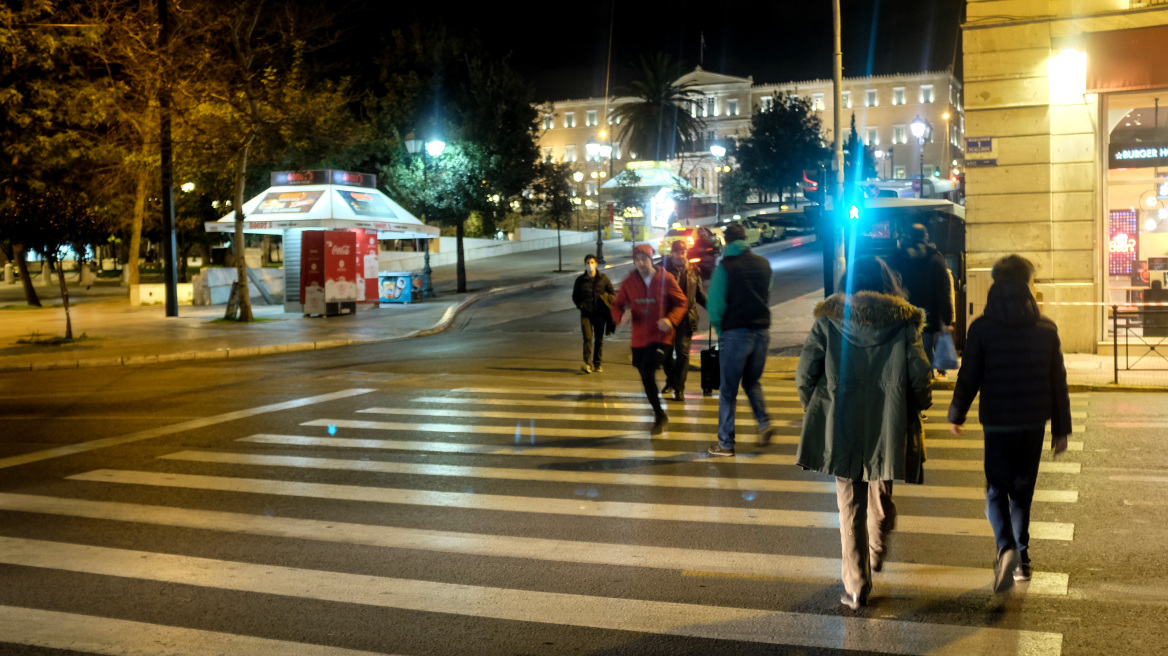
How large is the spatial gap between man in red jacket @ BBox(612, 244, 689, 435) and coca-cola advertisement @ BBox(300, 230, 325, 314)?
18.9 meters

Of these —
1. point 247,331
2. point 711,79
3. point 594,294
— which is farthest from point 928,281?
point 711,79

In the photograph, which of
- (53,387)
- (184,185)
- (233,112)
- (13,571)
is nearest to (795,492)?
(13,571)

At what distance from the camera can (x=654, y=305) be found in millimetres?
10750

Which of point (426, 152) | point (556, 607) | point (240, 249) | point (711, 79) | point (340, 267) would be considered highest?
point (711, 79)

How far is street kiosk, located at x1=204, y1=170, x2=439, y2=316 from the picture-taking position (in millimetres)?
28438

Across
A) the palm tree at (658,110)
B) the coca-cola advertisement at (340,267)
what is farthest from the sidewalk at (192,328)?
the palm tree at (658,110)

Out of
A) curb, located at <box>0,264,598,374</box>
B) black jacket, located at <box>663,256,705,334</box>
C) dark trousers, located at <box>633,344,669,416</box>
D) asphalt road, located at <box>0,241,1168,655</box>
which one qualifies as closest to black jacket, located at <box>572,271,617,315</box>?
black jacket, located at <box>663,256,705,334</box>

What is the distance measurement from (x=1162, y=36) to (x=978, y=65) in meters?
2.82

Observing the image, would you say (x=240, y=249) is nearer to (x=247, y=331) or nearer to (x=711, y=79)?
(x=247, y=331)

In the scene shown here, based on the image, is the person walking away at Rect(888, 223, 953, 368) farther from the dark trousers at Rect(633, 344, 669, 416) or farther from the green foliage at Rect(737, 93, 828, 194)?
the green foliage at Rect(737, 93, 828, 194)

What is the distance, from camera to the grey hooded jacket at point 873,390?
5.27 metres

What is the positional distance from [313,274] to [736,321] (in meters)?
21.1

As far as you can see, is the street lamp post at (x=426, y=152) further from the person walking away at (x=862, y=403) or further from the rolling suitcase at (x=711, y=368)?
the person walking away at (x=862, y=403)

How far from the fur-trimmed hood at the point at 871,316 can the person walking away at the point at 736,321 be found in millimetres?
3719
